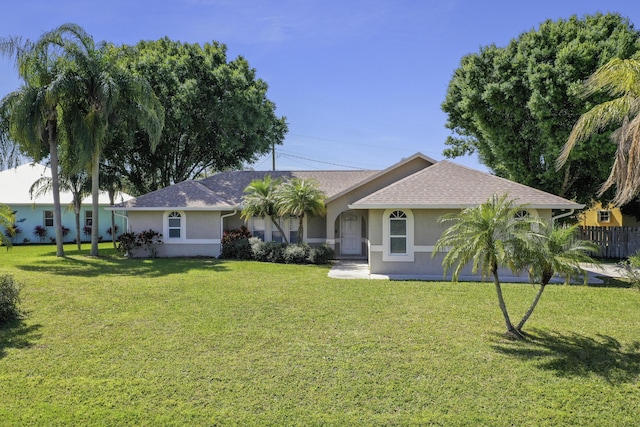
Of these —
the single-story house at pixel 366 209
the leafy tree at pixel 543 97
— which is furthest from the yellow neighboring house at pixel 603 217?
the single-story house at pixel 366 209

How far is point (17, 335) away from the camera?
303 inches

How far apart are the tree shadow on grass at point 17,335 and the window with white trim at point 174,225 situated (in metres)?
11.5

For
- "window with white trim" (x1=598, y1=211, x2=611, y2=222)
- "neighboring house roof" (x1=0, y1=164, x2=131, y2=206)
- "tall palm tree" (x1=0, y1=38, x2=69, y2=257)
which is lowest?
"window with white trim" (x1=598, y1=211, x2=611, y2=222)

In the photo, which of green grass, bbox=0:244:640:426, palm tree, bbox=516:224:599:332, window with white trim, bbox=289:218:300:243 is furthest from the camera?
window with white trim, bbox=289:218:300:243

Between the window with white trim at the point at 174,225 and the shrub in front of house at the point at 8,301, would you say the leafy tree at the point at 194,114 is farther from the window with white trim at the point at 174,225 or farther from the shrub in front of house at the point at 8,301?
the shrub in front of house at the point at 8,301

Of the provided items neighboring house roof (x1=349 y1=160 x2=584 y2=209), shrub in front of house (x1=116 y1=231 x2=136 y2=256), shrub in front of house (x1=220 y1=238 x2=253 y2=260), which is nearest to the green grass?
neighboring house roof (x1=349 y1=160 x2=584 y2=209)

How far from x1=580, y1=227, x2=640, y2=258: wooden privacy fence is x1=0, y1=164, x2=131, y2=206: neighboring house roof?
91.3 feet

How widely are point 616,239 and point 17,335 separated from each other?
24.9 meters

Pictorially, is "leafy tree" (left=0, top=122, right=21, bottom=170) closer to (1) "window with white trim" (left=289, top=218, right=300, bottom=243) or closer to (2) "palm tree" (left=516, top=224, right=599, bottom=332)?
(1) "window with white trim" (left=289, top=218, right=300, bottom=243)

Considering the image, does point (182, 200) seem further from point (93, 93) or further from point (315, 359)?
point (315, 359)

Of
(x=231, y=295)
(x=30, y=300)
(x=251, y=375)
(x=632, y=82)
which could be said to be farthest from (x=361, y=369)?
(x=30, y=300)

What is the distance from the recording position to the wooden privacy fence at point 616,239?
807 inches

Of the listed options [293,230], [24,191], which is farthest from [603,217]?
[24,191]

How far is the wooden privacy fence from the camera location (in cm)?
2050
